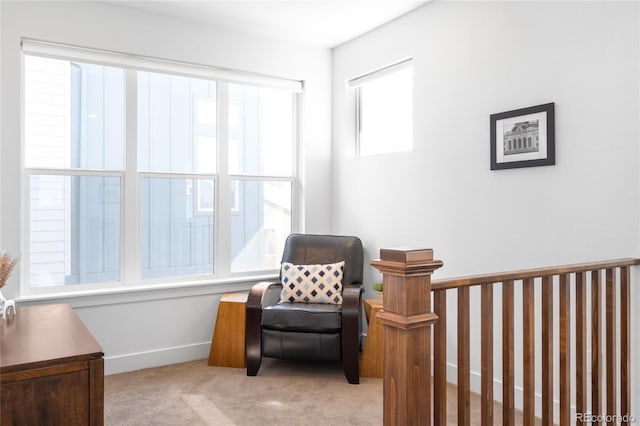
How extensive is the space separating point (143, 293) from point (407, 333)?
9.16 ft

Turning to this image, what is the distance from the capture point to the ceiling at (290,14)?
3420mm

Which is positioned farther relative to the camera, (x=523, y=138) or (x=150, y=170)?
(x=150, y=170)

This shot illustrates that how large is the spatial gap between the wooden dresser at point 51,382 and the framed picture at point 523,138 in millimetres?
2401

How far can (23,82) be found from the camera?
125 inches

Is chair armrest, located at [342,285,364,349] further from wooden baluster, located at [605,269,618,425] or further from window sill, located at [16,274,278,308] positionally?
wooden baluster, located at [605,269,618,425]

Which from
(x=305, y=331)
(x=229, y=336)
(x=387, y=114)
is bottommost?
(x=229, y=336)

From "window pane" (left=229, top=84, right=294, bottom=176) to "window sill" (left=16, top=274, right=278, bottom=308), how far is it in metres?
0.96

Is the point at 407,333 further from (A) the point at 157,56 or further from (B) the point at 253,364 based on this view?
(A) the point at 157,56

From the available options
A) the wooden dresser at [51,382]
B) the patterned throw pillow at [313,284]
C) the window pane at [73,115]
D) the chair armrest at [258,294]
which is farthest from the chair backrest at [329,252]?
the wooden dresser at [51,382]

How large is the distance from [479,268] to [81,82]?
3.10 m

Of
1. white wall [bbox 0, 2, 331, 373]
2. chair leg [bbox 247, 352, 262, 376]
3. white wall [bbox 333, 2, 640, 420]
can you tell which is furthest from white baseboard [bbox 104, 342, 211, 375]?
white wall [bbox 333, 2, 640, 420]

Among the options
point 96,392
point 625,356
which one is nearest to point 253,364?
point 96,392

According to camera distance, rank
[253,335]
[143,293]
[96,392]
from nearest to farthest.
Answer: [96,392]
[253,335]
[143,293]

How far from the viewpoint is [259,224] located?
4.20 m
